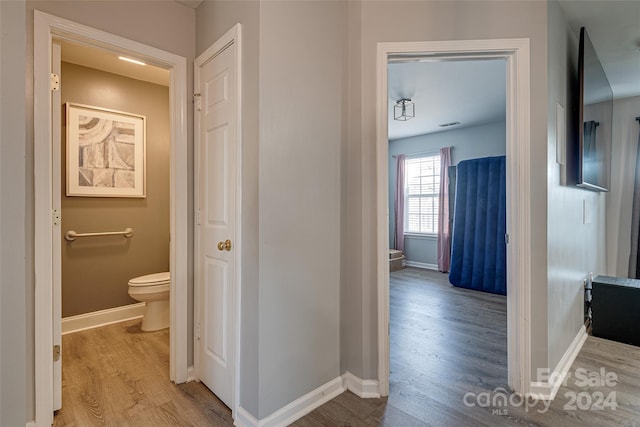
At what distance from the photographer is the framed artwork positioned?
2.83 meters

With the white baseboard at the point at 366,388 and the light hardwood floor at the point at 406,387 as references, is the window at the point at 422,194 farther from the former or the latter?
the white baseboard at the point at 366,388

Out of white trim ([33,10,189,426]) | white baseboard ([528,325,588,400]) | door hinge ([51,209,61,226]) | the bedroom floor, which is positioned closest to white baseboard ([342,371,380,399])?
the bedroom floor

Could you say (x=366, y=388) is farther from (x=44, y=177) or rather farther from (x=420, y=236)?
(x=420, y=236)

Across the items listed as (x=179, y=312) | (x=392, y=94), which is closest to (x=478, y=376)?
(x=179, y=312)

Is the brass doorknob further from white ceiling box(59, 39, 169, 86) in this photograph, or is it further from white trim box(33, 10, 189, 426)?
white ceiling box(59, 39, 169, 86)

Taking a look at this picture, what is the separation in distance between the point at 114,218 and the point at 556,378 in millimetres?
3895

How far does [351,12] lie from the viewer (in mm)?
1898

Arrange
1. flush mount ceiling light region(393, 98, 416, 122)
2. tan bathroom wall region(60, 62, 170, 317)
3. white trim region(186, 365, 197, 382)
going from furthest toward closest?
1. flush mount ceiling light region(393, 98, 416, 122)
2. tan bathroom wall region(60, 62, 170, 317)
3. white trim region(186, 365, 197, 382)

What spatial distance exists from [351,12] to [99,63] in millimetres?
2410

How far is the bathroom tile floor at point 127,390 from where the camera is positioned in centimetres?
166

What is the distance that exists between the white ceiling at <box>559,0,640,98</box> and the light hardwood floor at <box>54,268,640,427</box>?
8.24ft

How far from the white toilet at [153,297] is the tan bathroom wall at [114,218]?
455mm

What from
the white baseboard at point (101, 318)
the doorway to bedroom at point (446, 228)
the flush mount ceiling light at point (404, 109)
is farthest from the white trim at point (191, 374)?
the flush mount ceiling light at point (404, 109)

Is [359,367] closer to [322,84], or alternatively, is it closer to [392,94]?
[322,84]
